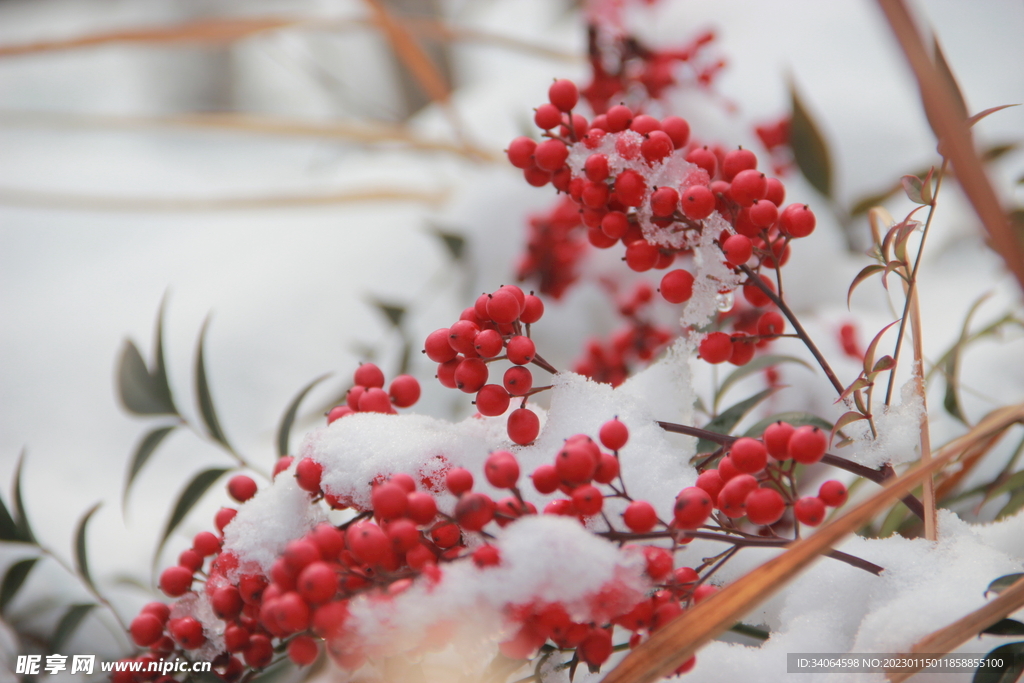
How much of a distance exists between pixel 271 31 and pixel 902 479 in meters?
0.70

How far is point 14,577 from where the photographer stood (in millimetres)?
336

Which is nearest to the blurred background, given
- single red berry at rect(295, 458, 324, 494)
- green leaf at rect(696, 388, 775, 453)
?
green leaf at rect(696, 388, 775, 453)

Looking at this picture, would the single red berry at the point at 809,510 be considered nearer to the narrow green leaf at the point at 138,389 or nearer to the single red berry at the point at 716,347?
the single red berry at the point at 716,347

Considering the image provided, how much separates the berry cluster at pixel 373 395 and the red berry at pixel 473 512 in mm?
82

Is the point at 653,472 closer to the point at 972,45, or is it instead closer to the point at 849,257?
the point at 849,257

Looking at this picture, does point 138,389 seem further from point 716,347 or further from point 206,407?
point 716,347

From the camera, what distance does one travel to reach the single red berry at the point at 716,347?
246mm

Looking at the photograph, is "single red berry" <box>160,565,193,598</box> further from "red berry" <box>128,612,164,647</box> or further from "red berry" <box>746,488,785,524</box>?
"red berry" <box>746,488,785,524</box>

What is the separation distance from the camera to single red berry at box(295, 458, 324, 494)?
220mm

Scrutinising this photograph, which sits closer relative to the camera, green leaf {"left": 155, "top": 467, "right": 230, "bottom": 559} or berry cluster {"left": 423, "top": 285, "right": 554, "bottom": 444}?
berry cluster {"left": 423, "top": 285, "right": 554, "bottom": 444}

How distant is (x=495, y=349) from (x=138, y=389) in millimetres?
247

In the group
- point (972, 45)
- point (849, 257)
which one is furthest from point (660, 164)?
point (972, 45)

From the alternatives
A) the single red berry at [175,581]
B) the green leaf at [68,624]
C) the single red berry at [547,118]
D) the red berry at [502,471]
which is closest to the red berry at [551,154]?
the single red berry at [547,118]

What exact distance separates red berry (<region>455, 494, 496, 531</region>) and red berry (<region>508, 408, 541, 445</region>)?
0.13 ft
